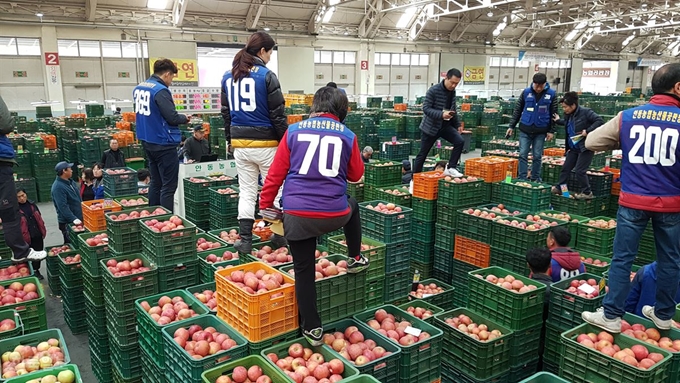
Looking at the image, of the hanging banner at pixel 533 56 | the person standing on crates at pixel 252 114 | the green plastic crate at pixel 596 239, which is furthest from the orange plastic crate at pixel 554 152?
the hanging banner at pixel 533 56

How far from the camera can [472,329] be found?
3.96 metres

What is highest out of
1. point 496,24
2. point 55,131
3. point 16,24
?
point 496,24

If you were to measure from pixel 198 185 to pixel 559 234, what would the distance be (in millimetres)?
4510

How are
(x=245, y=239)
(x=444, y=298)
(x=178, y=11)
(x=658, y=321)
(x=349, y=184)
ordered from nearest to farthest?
(x=658, y=321) < (x=245, y=239) < (x=444, y=298) < (x=349, y=184) < (x=178, y=11)

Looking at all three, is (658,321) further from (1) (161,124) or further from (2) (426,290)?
(1) (161,124)

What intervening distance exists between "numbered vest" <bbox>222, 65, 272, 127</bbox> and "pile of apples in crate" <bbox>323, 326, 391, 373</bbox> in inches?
74.4

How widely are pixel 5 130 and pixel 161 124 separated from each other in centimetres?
136

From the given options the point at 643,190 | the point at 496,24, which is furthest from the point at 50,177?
the point at 496,24

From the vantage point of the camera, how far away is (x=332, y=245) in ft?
14.8

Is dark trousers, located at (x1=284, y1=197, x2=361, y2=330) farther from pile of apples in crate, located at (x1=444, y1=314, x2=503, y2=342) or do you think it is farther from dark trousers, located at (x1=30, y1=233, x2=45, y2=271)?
dark trousers, located at (x1=30, y1=233, x2=45, y2=271)

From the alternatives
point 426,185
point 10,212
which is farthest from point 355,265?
point 10,212

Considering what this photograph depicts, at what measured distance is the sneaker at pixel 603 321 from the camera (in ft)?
A: 10.7

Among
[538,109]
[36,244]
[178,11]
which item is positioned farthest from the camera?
[178,11]

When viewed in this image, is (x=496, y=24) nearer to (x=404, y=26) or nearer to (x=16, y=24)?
(x=404, y=26)
